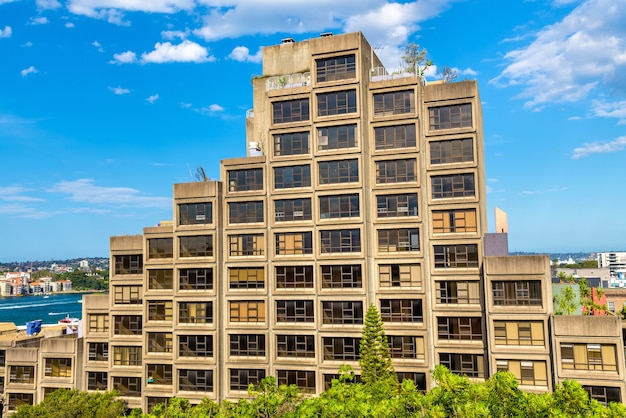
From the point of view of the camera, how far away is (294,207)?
173 ft

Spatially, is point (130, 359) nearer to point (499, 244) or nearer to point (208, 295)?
point (208, 295)

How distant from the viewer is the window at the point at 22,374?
5670cm

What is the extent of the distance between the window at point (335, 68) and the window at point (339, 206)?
12.2 m

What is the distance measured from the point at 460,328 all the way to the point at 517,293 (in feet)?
20.6

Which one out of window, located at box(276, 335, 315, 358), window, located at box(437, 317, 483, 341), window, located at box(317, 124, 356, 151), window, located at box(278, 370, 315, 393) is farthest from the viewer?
window, located at box(317, 124, 356, 151)

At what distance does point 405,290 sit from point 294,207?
13.7 metres

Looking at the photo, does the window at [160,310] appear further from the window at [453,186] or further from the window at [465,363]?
the window at [453,186]

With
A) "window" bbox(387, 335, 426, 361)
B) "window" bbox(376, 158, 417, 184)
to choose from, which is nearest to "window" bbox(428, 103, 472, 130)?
"window" bbox(376, 158, 417, 184)

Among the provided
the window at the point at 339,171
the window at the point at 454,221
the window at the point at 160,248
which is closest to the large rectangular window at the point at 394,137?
the window at the point at 339,171

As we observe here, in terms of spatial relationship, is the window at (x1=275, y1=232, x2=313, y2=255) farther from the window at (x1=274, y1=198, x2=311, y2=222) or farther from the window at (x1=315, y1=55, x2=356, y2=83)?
the window at (x1=315, y1=55, x2=356, y2=83)

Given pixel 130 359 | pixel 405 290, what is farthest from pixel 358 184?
pixel 130 359

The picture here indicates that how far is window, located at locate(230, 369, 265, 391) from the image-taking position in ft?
168

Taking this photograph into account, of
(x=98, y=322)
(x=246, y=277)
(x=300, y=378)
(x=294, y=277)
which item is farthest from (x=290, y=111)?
(x=98, y=322)

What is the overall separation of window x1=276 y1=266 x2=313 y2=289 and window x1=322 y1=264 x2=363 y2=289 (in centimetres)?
153
